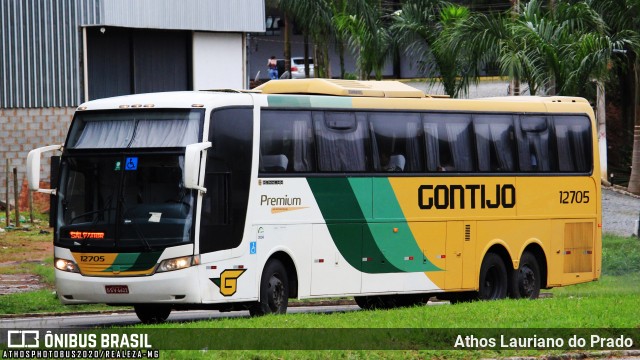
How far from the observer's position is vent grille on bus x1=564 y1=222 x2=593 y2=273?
2457cm

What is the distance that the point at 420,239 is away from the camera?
71.9 ft

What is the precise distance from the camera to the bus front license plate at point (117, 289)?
18061 millimetres

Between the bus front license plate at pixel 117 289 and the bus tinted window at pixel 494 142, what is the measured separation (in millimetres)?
7225

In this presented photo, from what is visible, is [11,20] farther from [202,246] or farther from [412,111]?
[202,246]

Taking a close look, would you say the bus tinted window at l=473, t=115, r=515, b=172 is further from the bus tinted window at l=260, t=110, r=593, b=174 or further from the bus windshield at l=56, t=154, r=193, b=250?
the bus windshield at l=56, t=154, r=193, b=250

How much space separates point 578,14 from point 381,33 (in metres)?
6.93

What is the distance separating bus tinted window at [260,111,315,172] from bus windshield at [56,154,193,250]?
164 cm

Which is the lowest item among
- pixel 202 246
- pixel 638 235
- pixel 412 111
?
pixel 638 235

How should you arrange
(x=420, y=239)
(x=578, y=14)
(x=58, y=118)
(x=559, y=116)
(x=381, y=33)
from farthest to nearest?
(x=381, y=33) < (x=58, y=118) < (x=578, y=14) < (x=559, y=116) < (x=420, y=239)

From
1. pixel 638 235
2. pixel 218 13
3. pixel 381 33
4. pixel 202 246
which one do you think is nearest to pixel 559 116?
pixel 202 246

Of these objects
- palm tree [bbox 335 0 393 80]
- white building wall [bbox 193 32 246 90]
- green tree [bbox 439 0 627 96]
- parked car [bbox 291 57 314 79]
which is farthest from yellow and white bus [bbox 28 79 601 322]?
parked car [bbox 291 57 314 79]

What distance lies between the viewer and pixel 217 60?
41.4 metres

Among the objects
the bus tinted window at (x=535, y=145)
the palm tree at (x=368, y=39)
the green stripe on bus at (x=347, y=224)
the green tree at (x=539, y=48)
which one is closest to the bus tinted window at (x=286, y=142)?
the green stripe on bus at (x=347, y=224)

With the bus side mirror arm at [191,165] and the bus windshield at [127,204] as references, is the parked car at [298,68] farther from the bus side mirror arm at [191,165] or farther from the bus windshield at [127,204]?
the bus side mirror arm at [191,165]
